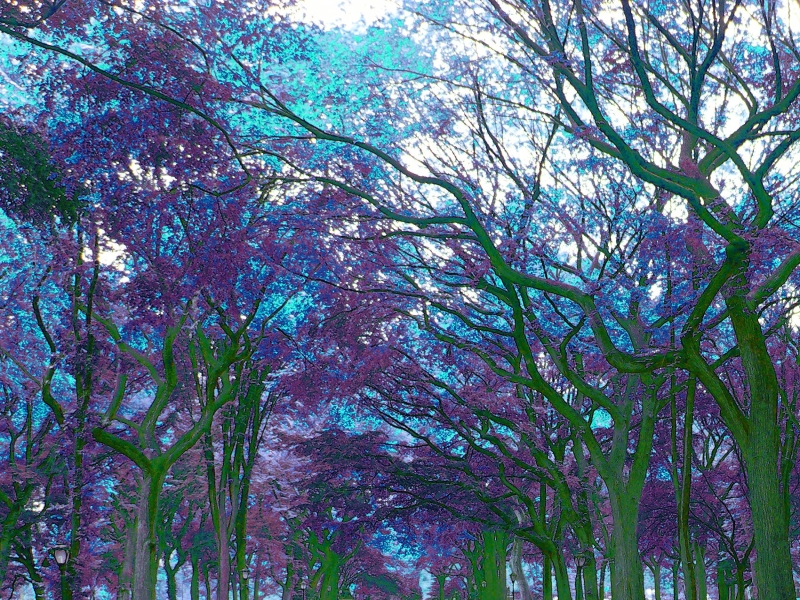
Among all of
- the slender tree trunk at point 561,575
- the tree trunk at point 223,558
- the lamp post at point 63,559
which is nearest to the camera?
the lamp post at point 63,559

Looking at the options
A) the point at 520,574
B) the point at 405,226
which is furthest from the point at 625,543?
the point at 520,574

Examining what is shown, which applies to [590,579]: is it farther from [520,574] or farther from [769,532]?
[520,574]

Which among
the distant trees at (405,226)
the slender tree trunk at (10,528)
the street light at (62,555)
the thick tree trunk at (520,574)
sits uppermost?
the distant trees at (405,226)

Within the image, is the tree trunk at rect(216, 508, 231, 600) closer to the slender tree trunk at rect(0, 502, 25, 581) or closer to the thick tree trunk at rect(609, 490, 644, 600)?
the slender tree trunk at rect(0, 502, 25, 581)

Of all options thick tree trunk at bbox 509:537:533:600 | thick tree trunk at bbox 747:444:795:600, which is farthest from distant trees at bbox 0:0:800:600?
thick tree trunk at bbox 509:537:533:600

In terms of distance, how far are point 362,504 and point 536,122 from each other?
52.6ft

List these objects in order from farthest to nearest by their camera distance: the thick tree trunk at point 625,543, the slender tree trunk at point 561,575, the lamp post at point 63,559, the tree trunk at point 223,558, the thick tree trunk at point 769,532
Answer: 1. the slender tree trunk at point 561,575
2. the tree trunk at point 223,558
3. the thick tree trunk at point 625,543
4. the lamp post at point 63,559
5. the thick tree trunk at point 769,532

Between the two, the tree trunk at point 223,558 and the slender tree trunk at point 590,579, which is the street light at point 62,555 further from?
the slender tree trunk at point 590,579

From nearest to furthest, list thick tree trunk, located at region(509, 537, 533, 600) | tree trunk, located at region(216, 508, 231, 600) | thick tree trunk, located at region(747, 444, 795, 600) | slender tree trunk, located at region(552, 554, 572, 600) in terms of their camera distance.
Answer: thick tree trunk, located at region(747, 444, 795, 600) < tree trunk, located at region(216, 508, 231, 600) < slender tree trunk, located at region(552, 554, 572, 600) < thick tree trunk, located at region(509, 537, 533, 600)

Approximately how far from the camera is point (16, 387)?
20.3 meters

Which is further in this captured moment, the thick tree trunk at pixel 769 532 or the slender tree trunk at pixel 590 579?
the slender tree trunk at pixel 590 579

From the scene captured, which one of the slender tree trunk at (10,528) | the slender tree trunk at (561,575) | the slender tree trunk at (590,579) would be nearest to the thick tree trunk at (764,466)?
the slender tree trunk at (590,579)

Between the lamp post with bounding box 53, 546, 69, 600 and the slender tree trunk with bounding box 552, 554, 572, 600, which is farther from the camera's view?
the slender tree trunk with bounding box 552, 554, 572, 600

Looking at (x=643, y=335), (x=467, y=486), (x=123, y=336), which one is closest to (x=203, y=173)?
(x=123, y=336)
